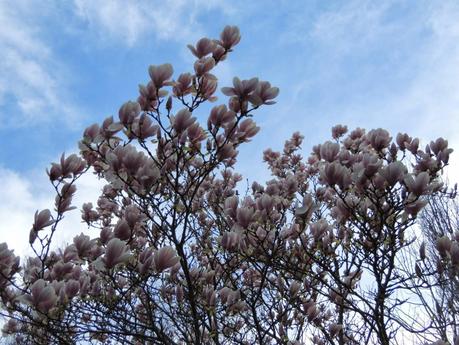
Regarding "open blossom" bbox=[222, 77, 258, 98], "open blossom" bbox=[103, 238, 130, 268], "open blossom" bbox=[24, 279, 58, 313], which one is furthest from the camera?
"open blossom" bbox=[222, 77, 258, 98]

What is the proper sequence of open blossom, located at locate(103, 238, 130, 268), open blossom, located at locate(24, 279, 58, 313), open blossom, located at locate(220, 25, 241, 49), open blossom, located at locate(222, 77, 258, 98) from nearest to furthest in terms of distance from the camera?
1. open blossom, located at locate(24, 279, 58, 313)
2. open blossom, located at locate(103, 238, 130, 268)
3. open blossom, located at locate(222, 77, 258, 98)
4. open blossom, located at locate(220, 25, 241, 49)

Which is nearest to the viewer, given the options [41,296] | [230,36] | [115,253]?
[41,296]

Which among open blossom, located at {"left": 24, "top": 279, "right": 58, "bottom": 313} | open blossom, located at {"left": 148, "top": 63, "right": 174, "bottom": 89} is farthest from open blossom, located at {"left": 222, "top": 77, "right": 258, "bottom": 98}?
open blossom, located at {"left": 24, "top": 279, "right": 58, "bottom": 313}

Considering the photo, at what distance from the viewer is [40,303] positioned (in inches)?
76.5

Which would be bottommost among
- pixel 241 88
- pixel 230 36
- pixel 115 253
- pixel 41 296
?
pixel 41 296

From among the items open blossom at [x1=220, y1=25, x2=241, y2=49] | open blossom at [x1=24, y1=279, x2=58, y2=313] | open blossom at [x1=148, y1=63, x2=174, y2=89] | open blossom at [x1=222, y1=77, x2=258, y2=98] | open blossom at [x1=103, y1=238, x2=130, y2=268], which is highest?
open blossom at [x1=220, y1=25, x2=241, y2=49]

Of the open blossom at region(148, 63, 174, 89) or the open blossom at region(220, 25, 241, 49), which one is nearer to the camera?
the open blossom at region(148, 63, 174, 89)

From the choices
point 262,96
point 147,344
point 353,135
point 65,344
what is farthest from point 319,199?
point 65,344

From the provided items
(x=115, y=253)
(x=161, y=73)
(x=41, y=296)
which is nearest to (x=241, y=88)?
(x=161, y=73)

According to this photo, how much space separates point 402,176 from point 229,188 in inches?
119

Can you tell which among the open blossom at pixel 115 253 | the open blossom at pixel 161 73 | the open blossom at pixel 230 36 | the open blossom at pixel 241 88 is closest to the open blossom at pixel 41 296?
the open blossom at pixel 115 253

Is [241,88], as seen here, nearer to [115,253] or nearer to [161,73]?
[161,73]

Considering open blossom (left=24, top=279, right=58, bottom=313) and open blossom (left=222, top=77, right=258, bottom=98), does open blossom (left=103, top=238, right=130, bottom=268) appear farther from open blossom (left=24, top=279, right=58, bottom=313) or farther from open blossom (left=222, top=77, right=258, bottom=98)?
open blossom (left=222, top=77, right=258, bottom=98)

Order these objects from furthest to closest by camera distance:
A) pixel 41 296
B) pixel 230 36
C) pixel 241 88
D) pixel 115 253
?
pixel 230 36
pixel 241 88
pixel 115 253
pixel 41 296
